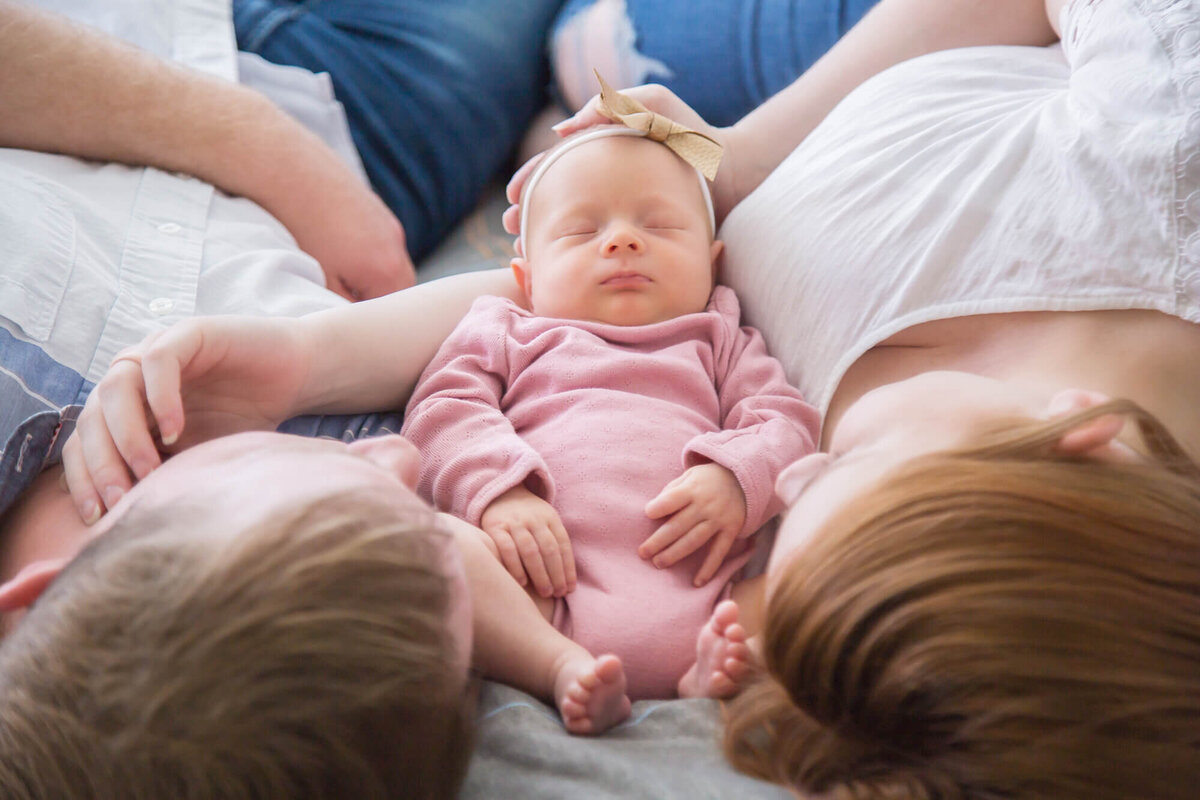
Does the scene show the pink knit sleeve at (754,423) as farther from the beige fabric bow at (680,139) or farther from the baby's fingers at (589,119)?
the baby's fingers at (589,119)

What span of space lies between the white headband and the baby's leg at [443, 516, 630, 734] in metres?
0.51

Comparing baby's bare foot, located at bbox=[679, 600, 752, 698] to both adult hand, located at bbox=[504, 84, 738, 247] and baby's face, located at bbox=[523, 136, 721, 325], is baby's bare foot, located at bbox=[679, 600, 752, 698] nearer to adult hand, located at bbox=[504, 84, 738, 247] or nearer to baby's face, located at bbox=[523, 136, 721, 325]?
baby's face, located at bbox=[523, 136, 721, 325]

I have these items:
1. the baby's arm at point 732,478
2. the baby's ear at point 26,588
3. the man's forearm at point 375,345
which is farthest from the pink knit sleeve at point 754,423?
the baby's ear at point 26,588

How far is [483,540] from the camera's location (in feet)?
2.65

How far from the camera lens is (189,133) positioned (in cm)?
121

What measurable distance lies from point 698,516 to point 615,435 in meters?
0.13

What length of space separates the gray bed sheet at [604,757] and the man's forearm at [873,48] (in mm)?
811

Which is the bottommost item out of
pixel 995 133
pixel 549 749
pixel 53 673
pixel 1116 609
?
pixel 549 749

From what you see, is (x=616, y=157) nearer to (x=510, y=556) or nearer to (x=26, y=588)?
(x=510, y=556)

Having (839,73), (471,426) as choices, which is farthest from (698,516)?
(839,73)

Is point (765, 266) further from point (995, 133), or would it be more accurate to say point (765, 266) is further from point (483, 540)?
point (483, 540)

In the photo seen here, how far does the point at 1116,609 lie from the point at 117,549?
22.9 inches

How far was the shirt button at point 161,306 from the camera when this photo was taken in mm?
971

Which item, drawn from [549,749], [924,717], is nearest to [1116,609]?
[924,717]
